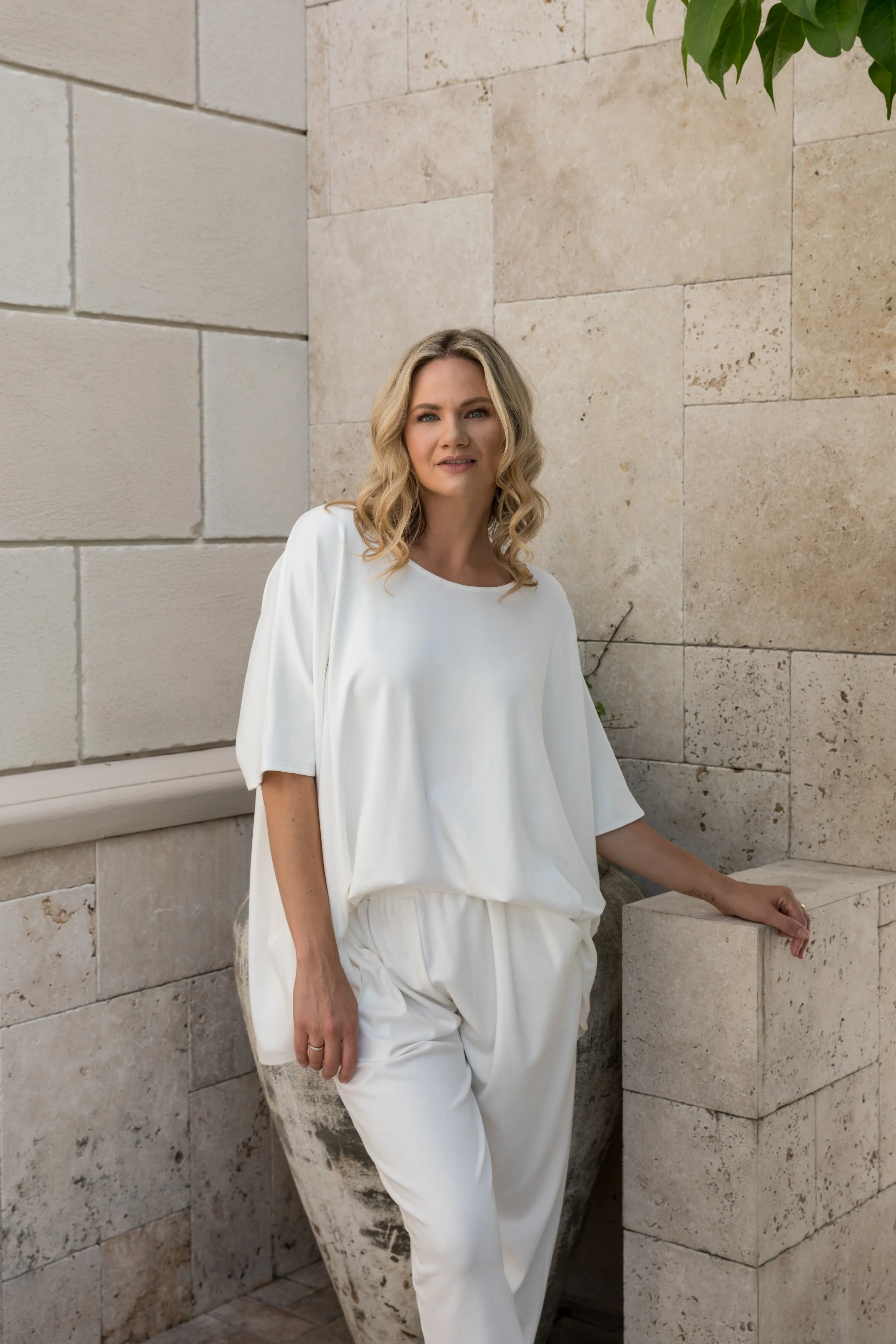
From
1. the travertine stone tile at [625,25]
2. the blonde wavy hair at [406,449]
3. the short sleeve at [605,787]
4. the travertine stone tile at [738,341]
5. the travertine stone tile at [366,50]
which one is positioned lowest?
the short sleeve at [605,787]

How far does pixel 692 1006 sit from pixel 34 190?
2.26m

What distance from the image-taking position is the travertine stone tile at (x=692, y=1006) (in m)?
→ 2.63

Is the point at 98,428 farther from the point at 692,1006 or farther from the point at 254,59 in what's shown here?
the point at 692,1006

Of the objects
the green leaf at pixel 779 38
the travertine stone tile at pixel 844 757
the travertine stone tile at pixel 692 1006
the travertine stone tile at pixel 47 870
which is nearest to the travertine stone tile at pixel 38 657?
the travertine stone tile at pixel 47 870

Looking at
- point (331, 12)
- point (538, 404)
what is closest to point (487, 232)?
point (538, 404)

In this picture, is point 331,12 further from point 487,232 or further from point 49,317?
point 49,317

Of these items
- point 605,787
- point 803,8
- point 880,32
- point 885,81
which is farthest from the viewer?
point 605,787

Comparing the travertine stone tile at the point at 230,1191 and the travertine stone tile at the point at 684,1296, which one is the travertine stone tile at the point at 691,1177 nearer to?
the travertine stone tile at the point at 684,1296

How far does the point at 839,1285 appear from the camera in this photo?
2.90 m

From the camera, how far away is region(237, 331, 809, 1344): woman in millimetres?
2391

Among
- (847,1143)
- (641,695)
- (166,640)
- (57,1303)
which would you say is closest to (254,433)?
(166,640)

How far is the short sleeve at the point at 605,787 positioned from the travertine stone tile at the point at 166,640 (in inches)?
46.3

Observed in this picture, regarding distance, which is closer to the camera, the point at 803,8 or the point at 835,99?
the point at 803,8

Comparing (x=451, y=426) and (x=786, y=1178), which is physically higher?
(x=451, y=426)
